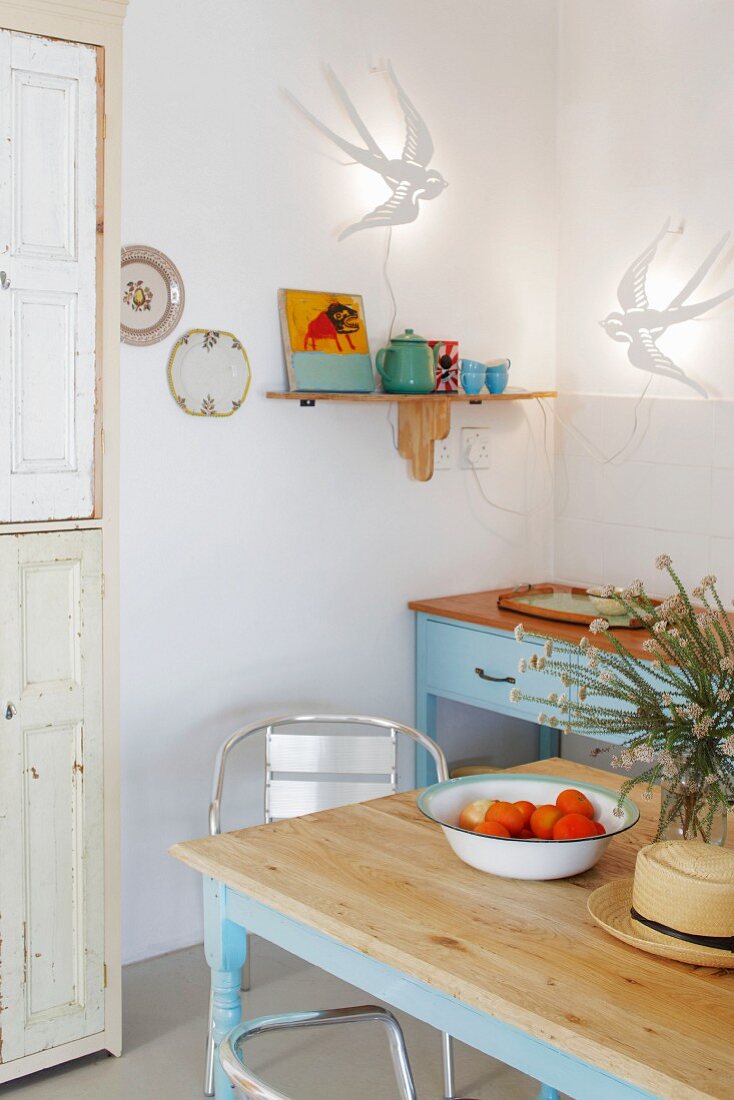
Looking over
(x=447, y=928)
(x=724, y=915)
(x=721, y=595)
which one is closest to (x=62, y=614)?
(x=447, y=928)

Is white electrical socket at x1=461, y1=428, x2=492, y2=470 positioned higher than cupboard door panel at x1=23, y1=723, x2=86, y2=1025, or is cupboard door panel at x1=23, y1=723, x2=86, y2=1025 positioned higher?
white electrical socket at x1=461, y1=428, x2=492, y2=470

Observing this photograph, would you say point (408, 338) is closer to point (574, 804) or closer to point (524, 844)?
point (574, 804)

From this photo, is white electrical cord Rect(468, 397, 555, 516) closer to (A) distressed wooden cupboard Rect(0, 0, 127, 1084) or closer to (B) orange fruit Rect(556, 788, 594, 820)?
(A) distressed wooden cupboard Rect(0, 0, 127, 1084)

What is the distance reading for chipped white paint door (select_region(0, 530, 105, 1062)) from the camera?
93.8 inches

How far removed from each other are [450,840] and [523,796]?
0.23 m

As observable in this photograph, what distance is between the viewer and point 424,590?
3566 millimetres

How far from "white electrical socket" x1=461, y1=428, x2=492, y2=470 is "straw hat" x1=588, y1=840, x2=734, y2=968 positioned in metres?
2.17

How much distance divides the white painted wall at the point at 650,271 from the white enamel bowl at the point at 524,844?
64.7 inches

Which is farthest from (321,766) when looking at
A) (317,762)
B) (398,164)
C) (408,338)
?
(398,164)

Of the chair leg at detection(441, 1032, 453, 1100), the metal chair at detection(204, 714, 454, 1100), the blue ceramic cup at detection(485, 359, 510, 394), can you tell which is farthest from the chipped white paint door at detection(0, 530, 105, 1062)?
the blue ceramic cup at detection(485, 359, 510, 394)

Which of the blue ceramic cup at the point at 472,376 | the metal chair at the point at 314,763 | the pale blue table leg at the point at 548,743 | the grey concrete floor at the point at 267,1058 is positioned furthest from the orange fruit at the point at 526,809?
the pale blue table leg at the point at 548,743

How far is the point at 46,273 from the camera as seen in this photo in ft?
7.67

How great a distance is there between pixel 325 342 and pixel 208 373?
0.35 meters

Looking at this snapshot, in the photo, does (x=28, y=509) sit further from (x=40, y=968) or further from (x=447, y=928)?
(x=447, y=928)
